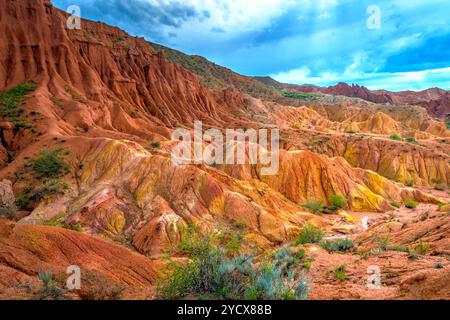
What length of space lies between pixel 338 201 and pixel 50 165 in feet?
96.0

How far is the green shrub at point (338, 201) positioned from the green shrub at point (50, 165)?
2739 cm

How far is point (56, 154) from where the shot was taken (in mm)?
28922

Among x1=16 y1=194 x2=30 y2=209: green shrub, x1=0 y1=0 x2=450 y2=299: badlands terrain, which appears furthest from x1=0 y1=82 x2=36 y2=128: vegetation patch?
x1=16 y1=194 x2=30 y2=209: green shrub

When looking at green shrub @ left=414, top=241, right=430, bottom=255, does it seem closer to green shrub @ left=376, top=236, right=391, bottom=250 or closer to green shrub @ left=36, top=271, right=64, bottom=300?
green shrub @ left=376, top=236, right=391, bottom=250

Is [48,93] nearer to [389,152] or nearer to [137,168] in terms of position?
[137,168]

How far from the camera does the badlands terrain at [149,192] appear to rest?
900 centimetres

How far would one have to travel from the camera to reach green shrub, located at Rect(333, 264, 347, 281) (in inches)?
327

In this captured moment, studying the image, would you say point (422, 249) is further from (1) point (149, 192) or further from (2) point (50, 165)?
(2) point (50, 165)

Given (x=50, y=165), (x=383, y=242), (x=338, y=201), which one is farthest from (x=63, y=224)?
(x=338, y=201)

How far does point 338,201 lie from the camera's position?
33938 millimetres

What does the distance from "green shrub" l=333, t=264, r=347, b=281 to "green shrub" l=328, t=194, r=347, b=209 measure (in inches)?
1032

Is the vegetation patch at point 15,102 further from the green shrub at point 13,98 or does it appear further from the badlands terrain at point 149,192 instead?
the badlands terrain at point 149,192

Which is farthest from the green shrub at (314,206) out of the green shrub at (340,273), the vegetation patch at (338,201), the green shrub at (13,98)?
the green shrub at (13,98)
